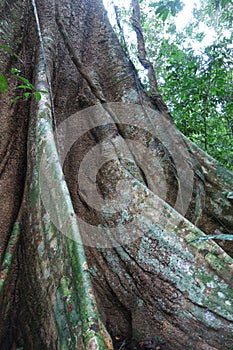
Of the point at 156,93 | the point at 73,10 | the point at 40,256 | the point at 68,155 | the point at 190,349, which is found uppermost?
the point at 73,10

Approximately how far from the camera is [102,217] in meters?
2.53

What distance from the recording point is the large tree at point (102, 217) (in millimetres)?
1885

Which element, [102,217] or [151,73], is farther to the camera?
[151,73]

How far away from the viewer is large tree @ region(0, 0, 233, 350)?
6.18 ft

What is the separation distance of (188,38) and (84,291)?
775 centimetres

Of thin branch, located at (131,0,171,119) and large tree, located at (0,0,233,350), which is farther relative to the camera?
thin branch, located at (131,0,171,119)

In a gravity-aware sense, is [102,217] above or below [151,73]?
below

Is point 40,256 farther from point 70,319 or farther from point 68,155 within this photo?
point 68,155

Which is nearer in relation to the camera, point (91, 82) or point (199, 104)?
point (91, 82)

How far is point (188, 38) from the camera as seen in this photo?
8023 millimetres

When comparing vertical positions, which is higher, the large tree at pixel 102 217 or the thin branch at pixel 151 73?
the thin branch at pixel 151 73

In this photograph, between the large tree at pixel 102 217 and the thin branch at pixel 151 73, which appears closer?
the large tree at pixel 102 217

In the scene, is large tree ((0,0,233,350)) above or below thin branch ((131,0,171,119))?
below

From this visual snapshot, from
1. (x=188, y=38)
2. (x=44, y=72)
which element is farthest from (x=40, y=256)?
(x=188, y=38)
